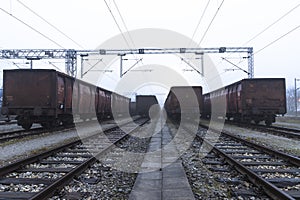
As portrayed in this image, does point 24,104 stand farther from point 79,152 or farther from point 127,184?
point 127,184

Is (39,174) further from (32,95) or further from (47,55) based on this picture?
(47,55)

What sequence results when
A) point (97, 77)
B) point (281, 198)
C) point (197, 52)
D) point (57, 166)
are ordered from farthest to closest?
point (97, 77) < point (197, 52) < point (57, 166) < point (281, 198)

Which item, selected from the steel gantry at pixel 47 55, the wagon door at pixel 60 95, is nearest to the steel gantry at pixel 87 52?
the steel gantry at pixel 47 55

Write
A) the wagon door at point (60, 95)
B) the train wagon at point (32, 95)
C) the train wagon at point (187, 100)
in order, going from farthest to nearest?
the train wagon at point (187, 100)
the wagon door at point (60, 95)
the train wagon at point (32, 95)

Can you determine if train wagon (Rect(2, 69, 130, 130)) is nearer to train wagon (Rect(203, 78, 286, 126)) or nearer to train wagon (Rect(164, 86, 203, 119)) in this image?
train wagon (Rect(164, 86, 203, 119))

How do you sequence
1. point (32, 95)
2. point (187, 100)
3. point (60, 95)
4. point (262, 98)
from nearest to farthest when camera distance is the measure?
point (32, 95), point (60, 95), point (262, 98), point (187, 100)

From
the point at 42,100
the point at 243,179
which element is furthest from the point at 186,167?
the point at 42,100

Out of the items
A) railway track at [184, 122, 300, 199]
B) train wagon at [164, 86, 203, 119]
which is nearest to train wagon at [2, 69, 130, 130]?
railway track at [184, 122, 300, 199]

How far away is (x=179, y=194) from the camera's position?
420 cm

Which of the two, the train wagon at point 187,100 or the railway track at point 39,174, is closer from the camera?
the railway track at point 39,174

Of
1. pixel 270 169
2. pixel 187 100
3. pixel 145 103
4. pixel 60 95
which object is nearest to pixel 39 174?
pixel 270 169

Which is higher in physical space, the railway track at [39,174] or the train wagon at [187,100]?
the train wagon at [187,100]

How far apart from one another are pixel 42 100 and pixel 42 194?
11.0m

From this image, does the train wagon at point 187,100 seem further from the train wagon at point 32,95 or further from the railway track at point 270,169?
the railway track at point 270,169
